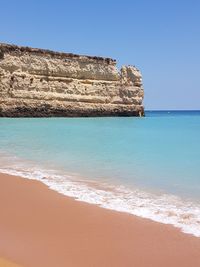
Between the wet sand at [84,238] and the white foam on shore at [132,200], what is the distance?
0.60 ft

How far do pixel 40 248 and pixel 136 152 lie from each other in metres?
6.74

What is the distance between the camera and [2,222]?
A: 342cm

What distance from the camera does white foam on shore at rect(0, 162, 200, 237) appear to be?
12.0 feet

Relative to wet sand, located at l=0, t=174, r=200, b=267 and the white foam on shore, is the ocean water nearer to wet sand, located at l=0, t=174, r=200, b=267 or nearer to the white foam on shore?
the white foam on shore

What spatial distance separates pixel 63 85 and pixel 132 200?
26.4 meters

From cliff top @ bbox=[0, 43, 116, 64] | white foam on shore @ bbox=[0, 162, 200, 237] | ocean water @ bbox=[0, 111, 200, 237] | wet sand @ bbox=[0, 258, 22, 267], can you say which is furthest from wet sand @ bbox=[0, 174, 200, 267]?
cliff top @ bbox=[0, 43, 116, 64]

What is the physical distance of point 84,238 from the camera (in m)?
3.06

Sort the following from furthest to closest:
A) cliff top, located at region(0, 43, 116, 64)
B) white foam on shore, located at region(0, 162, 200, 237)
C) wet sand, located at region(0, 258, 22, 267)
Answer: cliff top, located at region(0, 43, 116, 64)
white foam on shore, located at region(0, 162, 200, 237)
wet sand, located at region(0, 258, 22, 267)

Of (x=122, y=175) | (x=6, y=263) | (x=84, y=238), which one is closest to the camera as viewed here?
(x=6, y=263)

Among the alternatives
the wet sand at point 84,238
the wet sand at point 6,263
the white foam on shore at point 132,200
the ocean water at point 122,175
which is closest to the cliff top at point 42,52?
the ocean water at point 122,175

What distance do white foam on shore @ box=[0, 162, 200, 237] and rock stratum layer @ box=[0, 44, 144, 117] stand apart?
2194 centimetres

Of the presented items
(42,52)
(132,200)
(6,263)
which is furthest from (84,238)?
(42,52)

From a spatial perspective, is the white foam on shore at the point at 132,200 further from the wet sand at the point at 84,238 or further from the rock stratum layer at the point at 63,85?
the rock stratum layer at the point at 63,85

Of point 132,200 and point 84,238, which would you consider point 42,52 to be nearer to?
point 132,200
